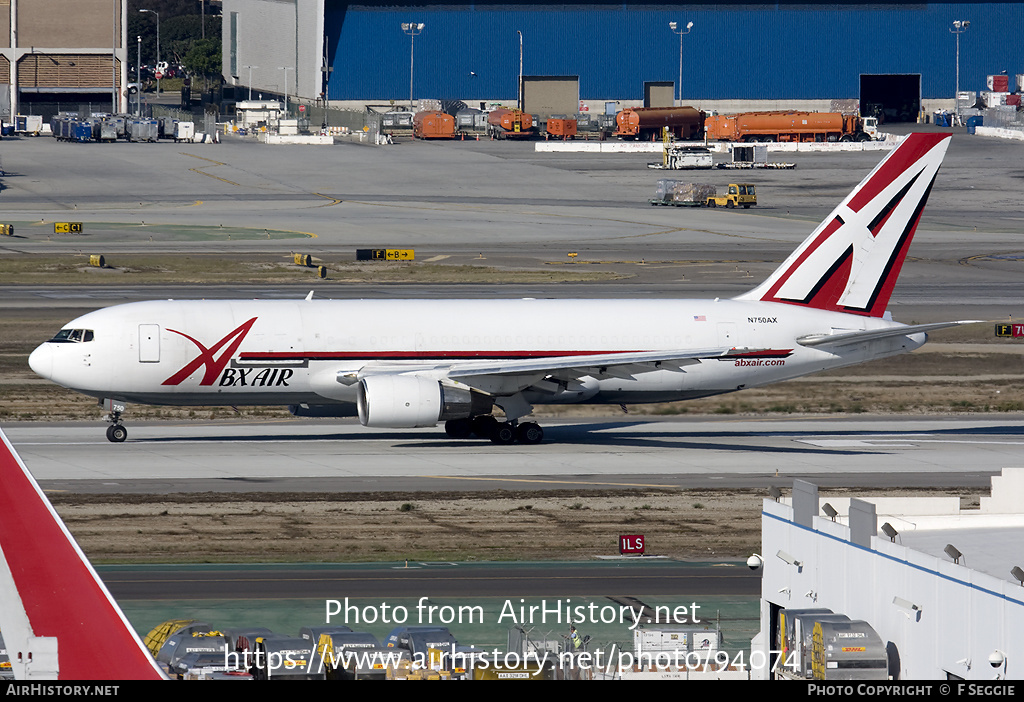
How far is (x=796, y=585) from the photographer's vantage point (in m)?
21.9

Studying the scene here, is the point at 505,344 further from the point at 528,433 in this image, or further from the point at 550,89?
the point at 550,89

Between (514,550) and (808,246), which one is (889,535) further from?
(808,246)

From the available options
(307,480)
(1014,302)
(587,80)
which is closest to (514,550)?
(307,480)

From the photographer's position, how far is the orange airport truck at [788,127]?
177750mm

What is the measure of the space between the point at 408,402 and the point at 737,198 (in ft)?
297

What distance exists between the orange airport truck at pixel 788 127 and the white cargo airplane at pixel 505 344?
130m

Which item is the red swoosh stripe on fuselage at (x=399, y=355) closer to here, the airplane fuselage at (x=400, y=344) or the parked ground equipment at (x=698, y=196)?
the airplane fuselage at (x=400, y=344)

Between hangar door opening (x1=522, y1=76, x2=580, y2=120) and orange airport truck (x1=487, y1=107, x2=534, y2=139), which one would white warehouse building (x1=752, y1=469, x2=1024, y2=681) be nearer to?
orange airport truck (x1=487, y1=107, x2=534, y2=139)

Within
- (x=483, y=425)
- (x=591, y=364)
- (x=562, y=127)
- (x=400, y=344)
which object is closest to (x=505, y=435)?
(x=483, y=425)

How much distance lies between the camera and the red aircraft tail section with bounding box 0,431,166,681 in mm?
13766

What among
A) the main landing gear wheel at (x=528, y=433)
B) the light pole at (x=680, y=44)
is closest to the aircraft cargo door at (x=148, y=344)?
the main landing gear wheel at (x=528, y=433)

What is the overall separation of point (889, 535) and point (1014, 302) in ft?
214

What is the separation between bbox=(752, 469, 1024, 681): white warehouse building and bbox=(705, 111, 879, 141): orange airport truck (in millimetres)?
157055

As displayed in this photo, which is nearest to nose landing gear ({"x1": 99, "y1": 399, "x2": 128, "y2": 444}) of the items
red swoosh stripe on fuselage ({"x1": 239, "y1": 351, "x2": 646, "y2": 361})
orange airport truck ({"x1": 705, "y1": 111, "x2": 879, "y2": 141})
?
red swoosh stripe on fuselage ({"x1": 239, "y1": 351, "x2": 646, "y2": 361})
